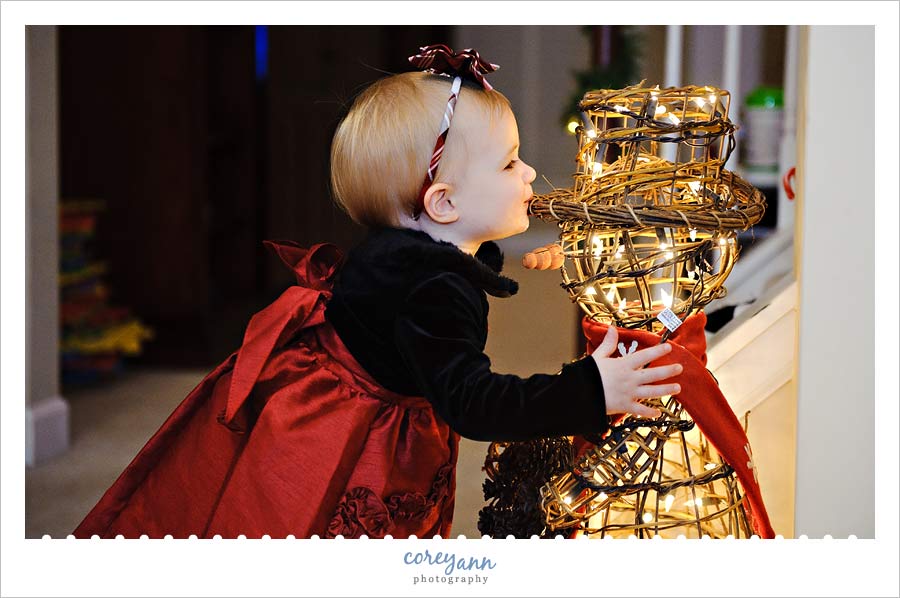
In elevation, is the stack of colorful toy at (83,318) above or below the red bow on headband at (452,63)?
below

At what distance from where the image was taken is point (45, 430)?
7.25 ft

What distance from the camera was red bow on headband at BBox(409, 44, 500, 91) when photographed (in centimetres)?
102

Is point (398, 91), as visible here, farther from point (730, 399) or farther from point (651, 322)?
point (730, 399)

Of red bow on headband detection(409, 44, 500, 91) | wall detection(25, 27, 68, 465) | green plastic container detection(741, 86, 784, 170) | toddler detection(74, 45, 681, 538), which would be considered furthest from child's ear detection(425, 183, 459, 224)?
green plastic container detection(741, 86, 784, 170)

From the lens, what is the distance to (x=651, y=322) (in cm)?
100

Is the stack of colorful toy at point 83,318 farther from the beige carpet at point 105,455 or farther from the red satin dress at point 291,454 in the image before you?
the red satin dress at point 291,454

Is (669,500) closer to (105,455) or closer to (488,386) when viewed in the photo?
(488,386)

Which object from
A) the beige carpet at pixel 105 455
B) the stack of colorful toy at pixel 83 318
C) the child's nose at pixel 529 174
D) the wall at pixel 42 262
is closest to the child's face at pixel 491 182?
the child's nose at pixel 529 174

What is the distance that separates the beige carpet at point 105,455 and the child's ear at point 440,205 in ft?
0.91

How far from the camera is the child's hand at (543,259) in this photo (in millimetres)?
1111

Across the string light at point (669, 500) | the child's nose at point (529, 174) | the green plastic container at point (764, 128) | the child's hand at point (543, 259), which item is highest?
the green plastic container at point (764, 128)

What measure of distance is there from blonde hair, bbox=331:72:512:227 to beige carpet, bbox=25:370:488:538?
31 centimetres

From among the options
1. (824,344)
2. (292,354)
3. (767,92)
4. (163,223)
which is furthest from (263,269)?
(824,344)

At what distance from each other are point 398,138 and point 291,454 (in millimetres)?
349
